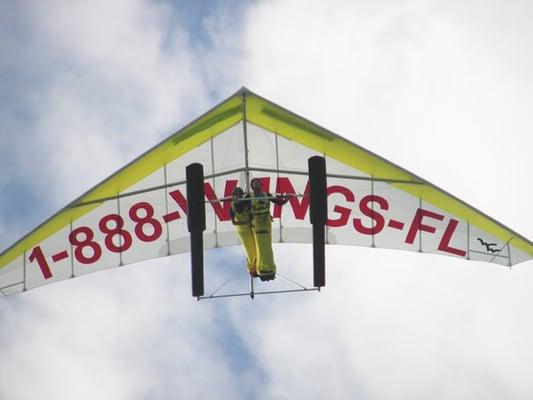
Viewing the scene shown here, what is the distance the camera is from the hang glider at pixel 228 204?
1827 centimetres

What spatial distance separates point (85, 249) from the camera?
2019cm

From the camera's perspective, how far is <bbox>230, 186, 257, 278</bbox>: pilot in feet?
55.7

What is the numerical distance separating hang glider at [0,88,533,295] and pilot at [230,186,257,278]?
1087 mm

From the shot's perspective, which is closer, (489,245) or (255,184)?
(255,184)

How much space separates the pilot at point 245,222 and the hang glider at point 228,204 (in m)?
1.09

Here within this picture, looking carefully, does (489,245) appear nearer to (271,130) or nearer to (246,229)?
(271,130)

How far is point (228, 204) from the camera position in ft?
67.8

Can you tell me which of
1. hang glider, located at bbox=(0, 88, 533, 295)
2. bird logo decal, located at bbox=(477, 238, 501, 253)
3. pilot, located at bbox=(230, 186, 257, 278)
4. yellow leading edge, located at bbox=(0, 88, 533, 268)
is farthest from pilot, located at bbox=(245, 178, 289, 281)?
bird logo decal, located at bbox=(477, 238, 501, 253)

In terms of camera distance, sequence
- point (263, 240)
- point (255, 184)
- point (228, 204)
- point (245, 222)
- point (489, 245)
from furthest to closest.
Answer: point (228, 204), point (489, 245), point (245, 222), point (263, 240), point (255, 184)

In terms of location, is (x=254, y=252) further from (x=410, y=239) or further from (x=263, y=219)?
(x=410, y=239)

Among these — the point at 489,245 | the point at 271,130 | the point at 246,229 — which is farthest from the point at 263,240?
the point at 489,245

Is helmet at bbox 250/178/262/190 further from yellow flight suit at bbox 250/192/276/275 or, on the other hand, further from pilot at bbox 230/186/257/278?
pilot at bbox 230/186/257/278

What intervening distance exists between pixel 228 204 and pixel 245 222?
359 cm

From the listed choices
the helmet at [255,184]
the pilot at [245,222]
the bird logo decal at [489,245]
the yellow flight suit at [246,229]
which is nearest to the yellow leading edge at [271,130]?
the bird logo decal at [489,245]
